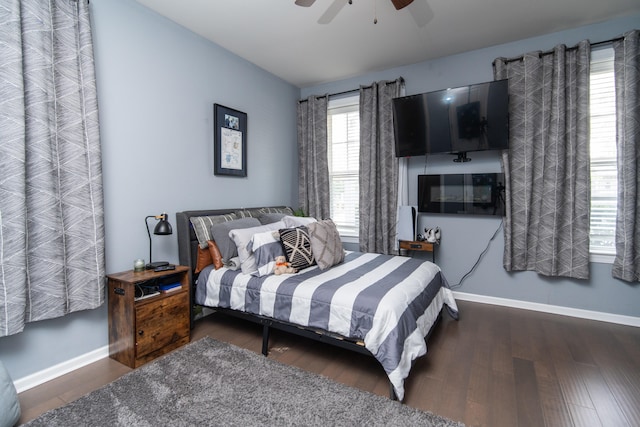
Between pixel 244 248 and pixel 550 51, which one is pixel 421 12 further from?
pixel 244 248

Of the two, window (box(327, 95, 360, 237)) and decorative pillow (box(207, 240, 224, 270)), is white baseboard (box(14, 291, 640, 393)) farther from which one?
window (box(327, 95, 360, 237))

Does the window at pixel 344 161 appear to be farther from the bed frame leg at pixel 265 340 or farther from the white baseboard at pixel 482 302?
the bed frame leg at pixel 265 340

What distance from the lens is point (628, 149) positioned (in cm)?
260

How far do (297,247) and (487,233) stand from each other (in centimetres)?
224

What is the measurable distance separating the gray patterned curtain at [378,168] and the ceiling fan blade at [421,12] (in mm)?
916

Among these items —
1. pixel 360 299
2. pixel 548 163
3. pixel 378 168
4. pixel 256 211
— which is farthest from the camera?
pixel 378 168

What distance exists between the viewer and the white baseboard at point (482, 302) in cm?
191

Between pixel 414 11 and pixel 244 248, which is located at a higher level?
pixel 414 11

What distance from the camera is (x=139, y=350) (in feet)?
A: 6.73

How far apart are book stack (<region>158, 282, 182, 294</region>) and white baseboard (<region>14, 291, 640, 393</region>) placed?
2.00ft

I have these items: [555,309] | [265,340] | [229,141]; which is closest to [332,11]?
[229,141]

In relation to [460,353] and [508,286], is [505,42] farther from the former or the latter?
[460,353]

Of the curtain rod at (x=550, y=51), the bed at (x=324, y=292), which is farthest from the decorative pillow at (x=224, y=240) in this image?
the curtain rod at (x=550, y=51)

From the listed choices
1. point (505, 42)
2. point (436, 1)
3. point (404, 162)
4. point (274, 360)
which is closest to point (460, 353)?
point (274, 360)
